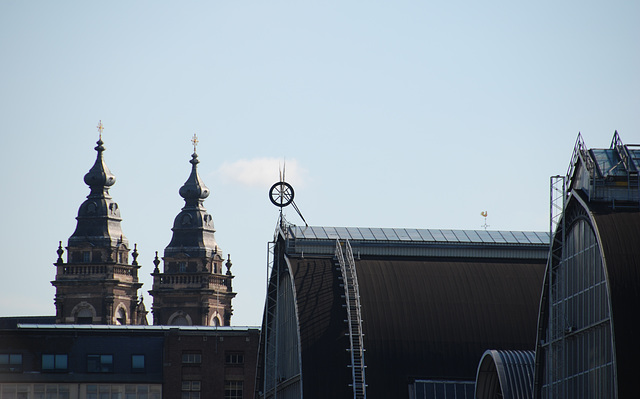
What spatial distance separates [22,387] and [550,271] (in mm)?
65306

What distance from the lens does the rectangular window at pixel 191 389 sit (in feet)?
373

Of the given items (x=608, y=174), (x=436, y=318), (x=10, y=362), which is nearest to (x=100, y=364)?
(x=10, y=362)

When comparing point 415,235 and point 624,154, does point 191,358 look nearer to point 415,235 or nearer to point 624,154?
point 415,235

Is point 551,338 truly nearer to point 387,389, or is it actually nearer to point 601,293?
point 601,293

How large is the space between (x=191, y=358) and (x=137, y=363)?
4.58 metres

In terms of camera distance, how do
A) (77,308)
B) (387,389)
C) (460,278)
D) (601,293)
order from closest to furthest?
(601,293) < (387,389) < (460,278) < (77,308)

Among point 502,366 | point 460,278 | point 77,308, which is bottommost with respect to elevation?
point 502,366

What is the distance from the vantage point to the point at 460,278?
78.5 meters

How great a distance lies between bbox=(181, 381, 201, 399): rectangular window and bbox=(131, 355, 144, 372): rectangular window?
3.82 meters

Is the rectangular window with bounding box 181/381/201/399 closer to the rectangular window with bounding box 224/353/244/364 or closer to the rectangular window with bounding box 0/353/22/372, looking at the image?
the rectangular window with bounding box 224/353/244/364

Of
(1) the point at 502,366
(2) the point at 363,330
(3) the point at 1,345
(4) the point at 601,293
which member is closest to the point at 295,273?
(2) the point at 363,330

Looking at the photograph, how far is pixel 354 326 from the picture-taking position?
74375 mm

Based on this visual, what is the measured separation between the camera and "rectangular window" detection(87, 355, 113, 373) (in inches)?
4417

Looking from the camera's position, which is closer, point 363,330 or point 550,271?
point 550,271
